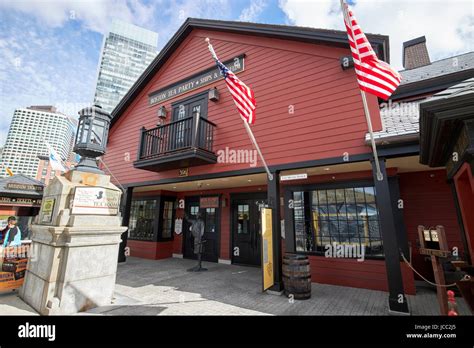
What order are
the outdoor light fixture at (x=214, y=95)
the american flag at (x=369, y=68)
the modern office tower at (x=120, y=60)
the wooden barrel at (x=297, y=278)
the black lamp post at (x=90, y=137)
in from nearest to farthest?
1. the american flag at (x=369, y=68)
2. the black lamp post at (x=90, y=137)
3. the wooden barrel at (x=297, y=278)
4. the outdoor light fixture at (x=214, y=95)
5. the modern office tower at (x=120, y=60)

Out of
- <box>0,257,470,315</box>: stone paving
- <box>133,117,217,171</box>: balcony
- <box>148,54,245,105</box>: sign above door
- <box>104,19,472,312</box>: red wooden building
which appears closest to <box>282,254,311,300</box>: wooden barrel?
<box>0,257,470,315</box>: stone paving

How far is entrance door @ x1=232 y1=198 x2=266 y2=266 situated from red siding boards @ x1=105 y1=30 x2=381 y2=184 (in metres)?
2.77

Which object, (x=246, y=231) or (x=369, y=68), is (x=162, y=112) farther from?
(x=369, y=68)

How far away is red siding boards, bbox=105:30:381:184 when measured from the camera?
5281 millimetres

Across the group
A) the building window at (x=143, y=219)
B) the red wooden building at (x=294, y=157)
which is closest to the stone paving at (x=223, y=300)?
the red wooden building at (x=294, y=157)

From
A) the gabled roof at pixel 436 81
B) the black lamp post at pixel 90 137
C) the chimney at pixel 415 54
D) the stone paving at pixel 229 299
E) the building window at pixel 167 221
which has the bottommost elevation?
the stone paving at pixel 229 299

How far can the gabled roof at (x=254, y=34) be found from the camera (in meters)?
5.52

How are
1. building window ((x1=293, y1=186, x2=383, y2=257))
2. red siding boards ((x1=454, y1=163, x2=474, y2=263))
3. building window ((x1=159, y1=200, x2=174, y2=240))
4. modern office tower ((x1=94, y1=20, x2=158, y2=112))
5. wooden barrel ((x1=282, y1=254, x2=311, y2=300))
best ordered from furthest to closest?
1. modern office tower ((x1=94, y1=20, x2=158, y2=112))
2. building window ((x1=159, y1=200, x2=174, y2=240))
3. building window ((x1=293, y1=186, x2=383, y2=257))
4. wooden barrel ((x1=282, y1=254, x2=311, y2=300))
5. red siding boards ((x1=454, y1=163, x2=474, y2=263))

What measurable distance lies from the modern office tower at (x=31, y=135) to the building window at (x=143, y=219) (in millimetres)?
29271

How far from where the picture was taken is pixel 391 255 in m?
4.34

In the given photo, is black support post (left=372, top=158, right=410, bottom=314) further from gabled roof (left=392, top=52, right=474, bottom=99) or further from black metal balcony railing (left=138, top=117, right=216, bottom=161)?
black metal balcony railing (left=138, top=117, right=216, bottom=161)

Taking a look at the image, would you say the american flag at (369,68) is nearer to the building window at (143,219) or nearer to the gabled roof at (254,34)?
the gabled roof at (254,34)

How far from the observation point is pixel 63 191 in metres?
4.21
